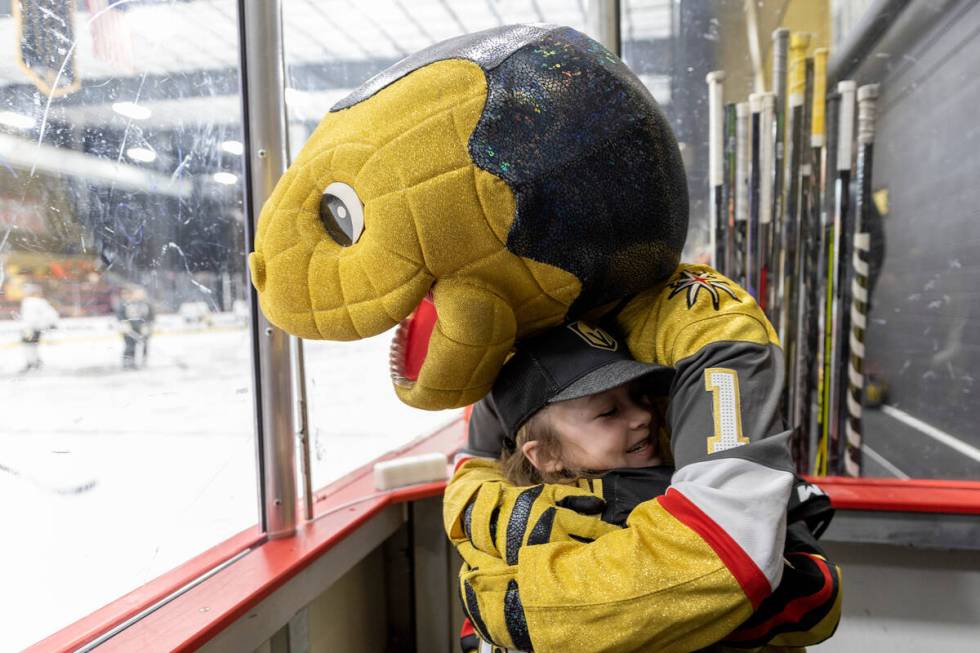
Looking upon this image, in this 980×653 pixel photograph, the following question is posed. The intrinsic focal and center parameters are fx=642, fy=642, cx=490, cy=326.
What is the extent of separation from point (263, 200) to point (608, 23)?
105 centimetres

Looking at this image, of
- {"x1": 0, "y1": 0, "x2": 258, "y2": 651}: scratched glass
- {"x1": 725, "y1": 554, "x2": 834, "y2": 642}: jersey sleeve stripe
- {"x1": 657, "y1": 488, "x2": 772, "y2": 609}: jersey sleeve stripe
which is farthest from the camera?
{"x1": 0, "y1": 0, "x2": 258, "y2": 651}: scratched glass

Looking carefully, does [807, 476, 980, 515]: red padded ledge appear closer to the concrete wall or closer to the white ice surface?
the concrete wall

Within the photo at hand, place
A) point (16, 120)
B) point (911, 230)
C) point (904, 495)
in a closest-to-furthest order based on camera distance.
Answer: point (16, 120) < point (904, 495) < point (911, 230)

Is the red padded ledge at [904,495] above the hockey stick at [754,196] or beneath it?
beneath

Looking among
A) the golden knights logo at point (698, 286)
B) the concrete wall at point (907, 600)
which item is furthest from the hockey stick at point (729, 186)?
the golden knights logo at point (698, 286)

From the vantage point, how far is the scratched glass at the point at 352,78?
5.02 ft

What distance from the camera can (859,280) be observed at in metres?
1.51

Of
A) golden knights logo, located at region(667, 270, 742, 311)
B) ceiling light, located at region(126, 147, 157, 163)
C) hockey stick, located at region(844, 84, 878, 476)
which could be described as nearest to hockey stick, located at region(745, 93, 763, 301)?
hockey stick, located at region(844, 84, 878, 476)

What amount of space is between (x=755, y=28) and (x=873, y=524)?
47.1 inches

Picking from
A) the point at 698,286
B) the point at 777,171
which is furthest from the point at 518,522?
the point at 777,171

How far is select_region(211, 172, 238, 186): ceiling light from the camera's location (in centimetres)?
118

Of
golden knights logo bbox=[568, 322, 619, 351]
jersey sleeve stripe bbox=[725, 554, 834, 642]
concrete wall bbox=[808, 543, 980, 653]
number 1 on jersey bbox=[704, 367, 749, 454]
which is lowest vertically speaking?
concrete wall bbox=[808, 543, 980, 653]

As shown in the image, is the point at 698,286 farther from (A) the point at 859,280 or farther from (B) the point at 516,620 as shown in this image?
(A) the point at 859,280

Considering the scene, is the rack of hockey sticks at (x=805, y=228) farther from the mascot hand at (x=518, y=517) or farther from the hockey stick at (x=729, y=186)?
the mascot hand at (x=518, y=517)
